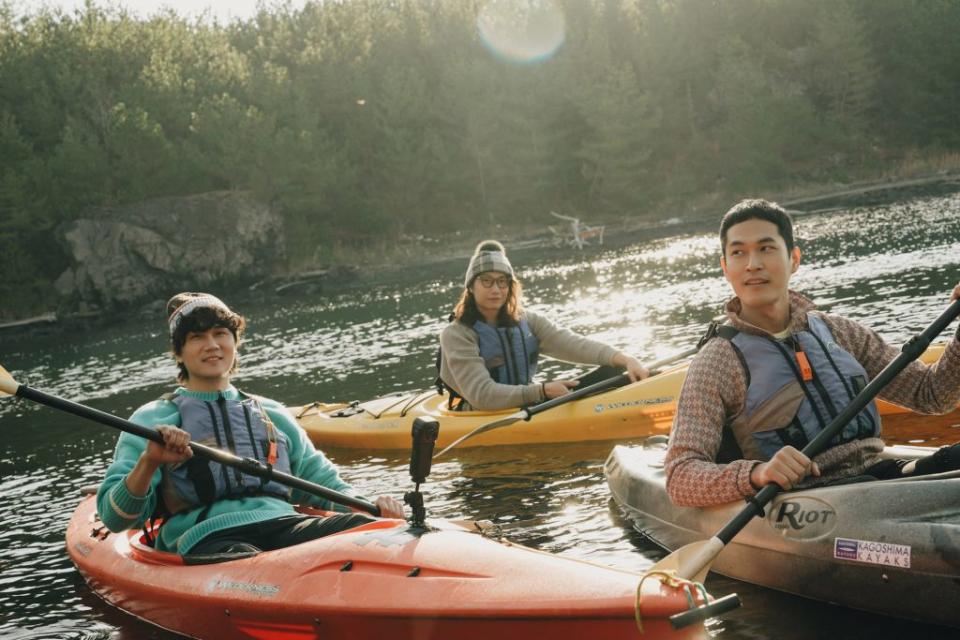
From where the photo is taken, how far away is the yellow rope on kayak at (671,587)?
2.64m

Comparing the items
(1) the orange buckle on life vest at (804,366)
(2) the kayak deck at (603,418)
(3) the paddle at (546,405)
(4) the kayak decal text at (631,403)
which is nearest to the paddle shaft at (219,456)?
(1) the orange buckle on life vest at (804,366)

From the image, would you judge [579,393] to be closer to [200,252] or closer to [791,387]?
[791,387]

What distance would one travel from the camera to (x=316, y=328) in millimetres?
20906

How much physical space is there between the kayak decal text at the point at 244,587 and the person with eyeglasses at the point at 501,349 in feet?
11.6

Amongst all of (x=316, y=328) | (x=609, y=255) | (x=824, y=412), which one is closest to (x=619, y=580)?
(x=824, y=412)

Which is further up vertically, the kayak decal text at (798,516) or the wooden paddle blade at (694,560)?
the wooden paddle blade at (694,560)

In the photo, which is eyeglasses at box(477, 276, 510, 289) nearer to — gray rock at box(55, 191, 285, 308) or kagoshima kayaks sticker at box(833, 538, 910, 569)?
kagoshima kayaks sticker at box(833, 538, 910, 569)

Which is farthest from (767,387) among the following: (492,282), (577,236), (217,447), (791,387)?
(577,236)

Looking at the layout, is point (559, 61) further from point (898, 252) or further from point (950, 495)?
point (950, 495)

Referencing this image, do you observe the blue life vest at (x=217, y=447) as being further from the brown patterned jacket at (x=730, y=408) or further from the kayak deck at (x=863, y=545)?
the kayak deck at (x=863, y=545)

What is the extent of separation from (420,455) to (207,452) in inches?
34.7

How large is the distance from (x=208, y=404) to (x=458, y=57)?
4339 centimetres

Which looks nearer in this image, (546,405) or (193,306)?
(193,306)

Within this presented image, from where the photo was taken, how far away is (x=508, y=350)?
7.28m
